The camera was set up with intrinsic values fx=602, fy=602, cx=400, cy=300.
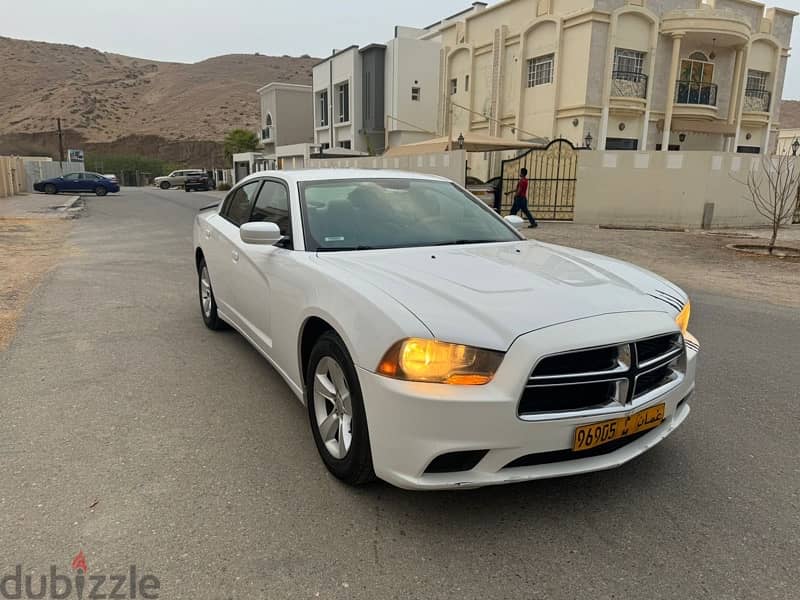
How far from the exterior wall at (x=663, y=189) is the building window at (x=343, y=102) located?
82.2 feet

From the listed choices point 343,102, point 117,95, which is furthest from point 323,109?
point 117,95

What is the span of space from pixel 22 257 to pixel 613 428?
1145cm

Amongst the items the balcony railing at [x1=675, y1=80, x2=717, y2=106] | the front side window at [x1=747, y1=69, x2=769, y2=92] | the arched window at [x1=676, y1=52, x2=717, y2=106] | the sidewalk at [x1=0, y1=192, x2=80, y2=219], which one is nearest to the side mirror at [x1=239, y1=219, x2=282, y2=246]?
the sidewalk at [x1=0, y1=192, x2=80, y2=219]

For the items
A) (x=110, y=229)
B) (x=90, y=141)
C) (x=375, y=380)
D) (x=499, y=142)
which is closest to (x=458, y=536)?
(x=375, y=380)

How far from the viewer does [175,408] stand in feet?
13.2

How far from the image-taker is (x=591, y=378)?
2.54 m

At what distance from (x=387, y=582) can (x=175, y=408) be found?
224 centimetres

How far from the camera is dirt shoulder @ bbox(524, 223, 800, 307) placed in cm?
876

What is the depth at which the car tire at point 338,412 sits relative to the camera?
2.77 meters

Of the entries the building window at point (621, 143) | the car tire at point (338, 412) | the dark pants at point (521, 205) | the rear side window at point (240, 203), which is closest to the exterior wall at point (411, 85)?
the building window at point (621, 143)

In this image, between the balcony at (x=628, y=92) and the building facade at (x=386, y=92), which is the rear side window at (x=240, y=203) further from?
the building facade at (x=386, y=92)

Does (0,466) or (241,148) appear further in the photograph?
(241,148)

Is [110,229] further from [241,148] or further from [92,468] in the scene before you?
[241,148]

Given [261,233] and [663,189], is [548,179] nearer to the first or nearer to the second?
[663,189]
